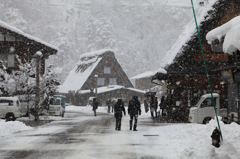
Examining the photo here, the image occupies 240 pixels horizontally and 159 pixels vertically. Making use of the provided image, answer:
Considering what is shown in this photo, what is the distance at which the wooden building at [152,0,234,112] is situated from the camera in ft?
76.1

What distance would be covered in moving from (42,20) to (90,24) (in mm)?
16468

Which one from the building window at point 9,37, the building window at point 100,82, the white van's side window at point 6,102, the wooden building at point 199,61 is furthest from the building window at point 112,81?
the white van's side window at point 6,102

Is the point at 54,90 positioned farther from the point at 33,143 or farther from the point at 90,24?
the point at 90,24

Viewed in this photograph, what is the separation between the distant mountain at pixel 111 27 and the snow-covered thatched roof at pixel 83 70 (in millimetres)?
17134

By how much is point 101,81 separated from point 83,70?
5.29 m

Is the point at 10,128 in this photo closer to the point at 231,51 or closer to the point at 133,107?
the point at 133,107

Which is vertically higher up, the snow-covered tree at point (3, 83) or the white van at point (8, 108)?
the snow-covered tree at point (3, 83)

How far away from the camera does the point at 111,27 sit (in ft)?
286

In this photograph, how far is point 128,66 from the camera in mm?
85812

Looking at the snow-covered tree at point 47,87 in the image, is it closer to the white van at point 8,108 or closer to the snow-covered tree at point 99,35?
the white van at point 8,108

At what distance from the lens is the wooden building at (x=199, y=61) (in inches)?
913

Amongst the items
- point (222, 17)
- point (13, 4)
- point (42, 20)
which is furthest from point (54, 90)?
point (42, 20)

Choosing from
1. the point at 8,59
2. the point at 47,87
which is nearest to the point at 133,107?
the point at 47,87

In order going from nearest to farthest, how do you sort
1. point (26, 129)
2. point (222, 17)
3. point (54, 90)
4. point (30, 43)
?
point (26, 129) → point (222, 17) → point (54, 90) → point (30, 43)
